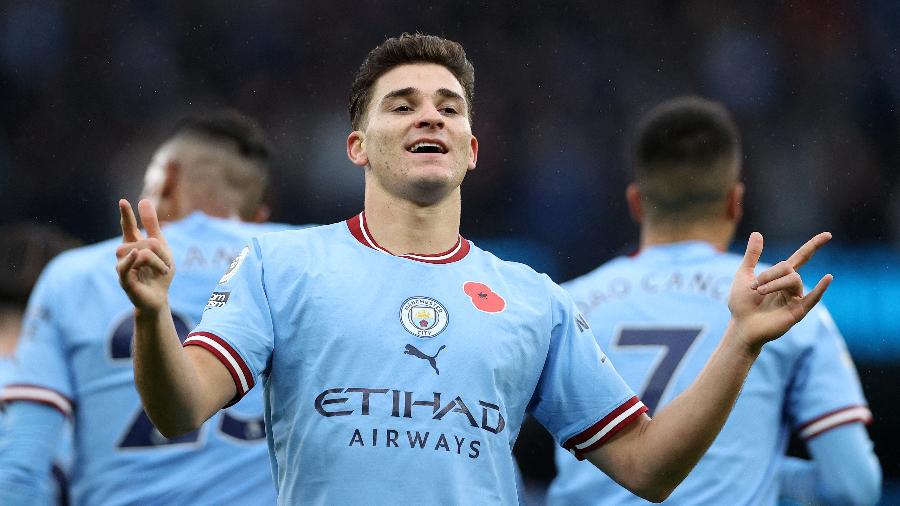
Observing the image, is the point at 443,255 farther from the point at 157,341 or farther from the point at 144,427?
the point at 144,427

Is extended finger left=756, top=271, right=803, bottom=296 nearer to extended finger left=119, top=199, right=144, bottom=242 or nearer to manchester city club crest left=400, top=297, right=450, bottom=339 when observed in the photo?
manchester city club crest left=400, top=297, right=450, bottom=339

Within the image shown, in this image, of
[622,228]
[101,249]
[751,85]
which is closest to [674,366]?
[101,249]

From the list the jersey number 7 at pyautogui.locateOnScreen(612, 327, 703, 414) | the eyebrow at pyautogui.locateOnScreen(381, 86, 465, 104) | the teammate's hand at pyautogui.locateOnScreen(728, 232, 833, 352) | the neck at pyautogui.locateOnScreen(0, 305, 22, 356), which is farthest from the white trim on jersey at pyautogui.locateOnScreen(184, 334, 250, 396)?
the neck at pyautogui.locateOnScreen(0, 305, 22, 356)

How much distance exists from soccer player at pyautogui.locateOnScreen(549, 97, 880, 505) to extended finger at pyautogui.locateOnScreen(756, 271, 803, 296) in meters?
1.13

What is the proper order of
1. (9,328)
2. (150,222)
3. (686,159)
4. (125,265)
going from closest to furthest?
(125,265) → (150,222) → (686,159) → (9,328)

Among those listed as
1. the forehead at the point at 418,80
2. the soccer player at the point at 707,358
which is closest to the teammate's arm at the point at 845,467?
the soccer player at the point at 707,358

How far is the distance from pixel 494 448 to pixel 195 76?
34.6 feet

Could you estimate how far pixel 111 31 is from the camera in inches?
512

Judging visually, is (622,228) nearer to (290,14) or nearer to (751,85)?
(751,85)

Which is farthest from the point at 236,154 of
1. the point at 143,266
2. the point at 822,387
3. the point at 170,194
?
the point at 143,266

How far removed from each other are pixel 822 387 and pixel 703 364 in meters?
0.36

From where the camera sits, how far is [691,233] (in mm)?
4449

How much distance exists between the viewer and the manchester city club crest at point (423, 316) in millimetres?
2842

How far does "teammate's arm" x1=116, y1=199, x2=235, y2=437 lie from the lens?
245 cm
